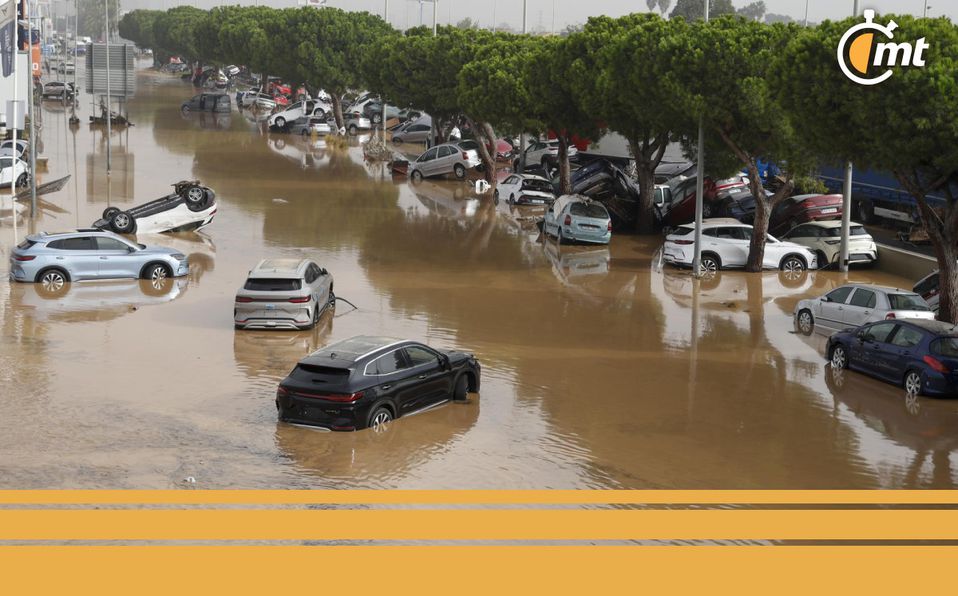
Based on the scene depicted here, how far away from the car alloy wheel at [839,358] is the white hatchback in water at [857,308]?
4.01 ft

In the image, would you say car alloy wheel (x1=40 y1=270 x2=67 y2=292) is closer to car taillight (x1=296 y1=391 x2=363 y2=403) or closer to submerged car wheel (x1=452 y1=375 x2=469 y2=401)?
submerged car wheel (x1=452 y1=375 x2=469 y2=401)

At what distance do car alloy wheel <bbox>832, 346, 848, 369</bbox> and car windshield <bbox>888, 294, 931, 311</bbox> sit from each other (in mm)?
1936

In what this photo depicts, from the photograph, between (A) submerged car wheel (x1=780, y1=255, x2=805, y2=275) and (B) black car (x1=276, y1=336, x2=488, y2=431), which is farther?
(A) submerged car wheel (x1=780, y1=255, x2=805, y2=275)

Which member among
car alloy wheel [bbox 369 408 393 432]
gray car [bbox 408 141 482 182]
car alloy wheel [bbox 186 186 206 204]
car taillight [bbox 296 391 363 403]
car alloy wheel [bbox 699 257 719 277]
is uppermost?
gray car [bbox 408 141 482 182]

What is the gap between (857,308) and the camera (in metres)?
24.2

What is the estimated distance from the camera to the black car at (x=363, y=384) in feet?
57.6

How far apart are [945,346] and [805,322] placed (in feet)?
18.6

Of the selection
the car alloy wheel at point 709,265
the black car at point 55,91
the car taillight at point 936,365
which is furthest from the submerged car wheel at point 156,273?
the black car at point 55,91

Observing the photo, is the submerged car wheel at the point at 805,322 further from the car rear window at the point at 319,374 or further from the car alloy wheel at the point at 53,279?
the car alloy wheel at the point at 53,279

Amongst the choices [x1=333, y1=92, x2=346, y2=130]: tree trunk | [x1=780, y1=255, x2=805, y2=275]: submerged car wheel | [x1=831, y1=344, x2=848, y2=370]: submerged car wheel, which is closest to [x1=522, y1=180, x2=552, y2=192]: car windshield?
[x1=780, y1=255, x2=805, y2=275]: submerged car wheel

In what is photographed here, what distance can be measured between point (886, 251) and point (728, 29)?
7733 mm

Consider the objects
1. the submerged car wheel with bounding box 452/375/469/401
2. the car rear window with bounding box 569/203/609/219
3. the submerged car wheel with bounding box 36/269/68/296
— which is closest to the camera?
the submerged car wheel with bounding box 452/375/469/401

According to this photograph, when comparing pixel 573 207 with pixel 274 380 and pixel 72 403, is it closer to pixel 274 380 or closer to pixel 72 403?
pixel 274 380

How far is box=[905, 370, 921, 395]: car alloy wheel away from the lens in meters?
20.2
